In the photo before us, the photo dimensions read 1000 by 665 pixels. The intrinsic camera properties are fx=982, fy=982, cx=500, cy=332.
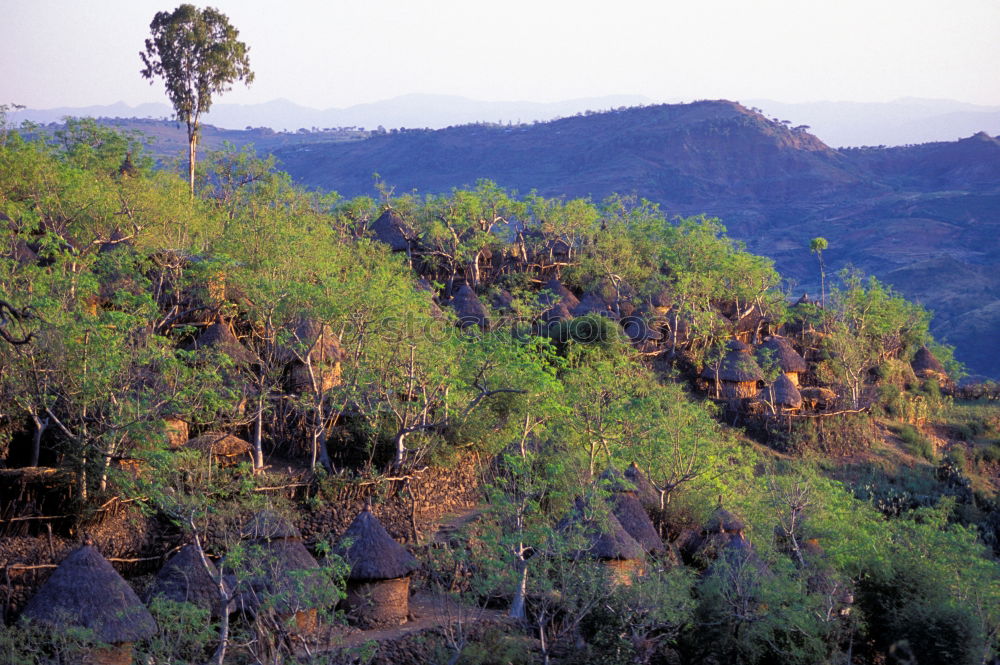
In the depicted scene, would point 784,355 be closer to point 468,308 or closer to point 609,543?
point 468,308

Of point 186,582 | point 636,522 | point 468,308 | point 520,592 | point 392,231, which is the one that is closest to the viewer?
point 186,582

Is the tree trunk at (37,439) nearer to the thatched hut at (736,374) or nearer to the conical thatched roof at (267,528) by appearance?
the conical thatched roof at (267,528)

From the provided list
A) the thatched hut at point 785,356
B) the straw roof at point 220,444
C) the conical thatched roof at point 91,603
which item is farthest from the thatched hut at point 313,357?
the thatched hut at point 785,356

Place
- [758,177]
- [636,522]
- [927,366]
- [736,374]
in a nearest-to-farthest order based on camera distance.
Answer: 1. [636,522]
2. [736,374]
3. [927,366]
4. [758,177]

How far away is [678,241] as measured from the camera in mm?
31516

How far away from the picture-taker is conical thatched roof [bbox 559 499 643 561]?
558 inches

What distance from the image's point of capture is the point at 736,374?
26703 millimetres

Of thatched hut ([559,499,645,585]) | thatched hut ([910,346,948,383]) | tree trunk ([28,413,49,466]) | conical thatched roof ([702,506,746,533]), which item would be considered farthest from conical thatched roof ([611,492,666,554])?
thatched hut ([910,346,948,383])

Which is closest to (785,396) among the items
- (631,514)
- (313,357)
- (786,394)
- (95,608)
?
(786,394)

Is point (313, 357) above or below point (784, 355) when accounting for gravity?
above

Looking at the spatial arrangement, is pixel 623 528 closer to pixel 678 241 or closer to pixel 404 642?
pixel 404 642

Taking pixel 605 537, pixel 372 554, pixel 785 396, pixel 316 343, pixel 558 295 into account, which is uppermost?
pixel 316 343

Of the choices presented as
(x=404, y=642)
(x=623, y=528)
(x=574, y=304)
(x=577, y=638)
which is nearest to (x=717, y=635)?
(x=577, y=638)

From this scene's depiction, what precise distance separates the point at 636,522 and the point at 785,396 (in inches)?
477
